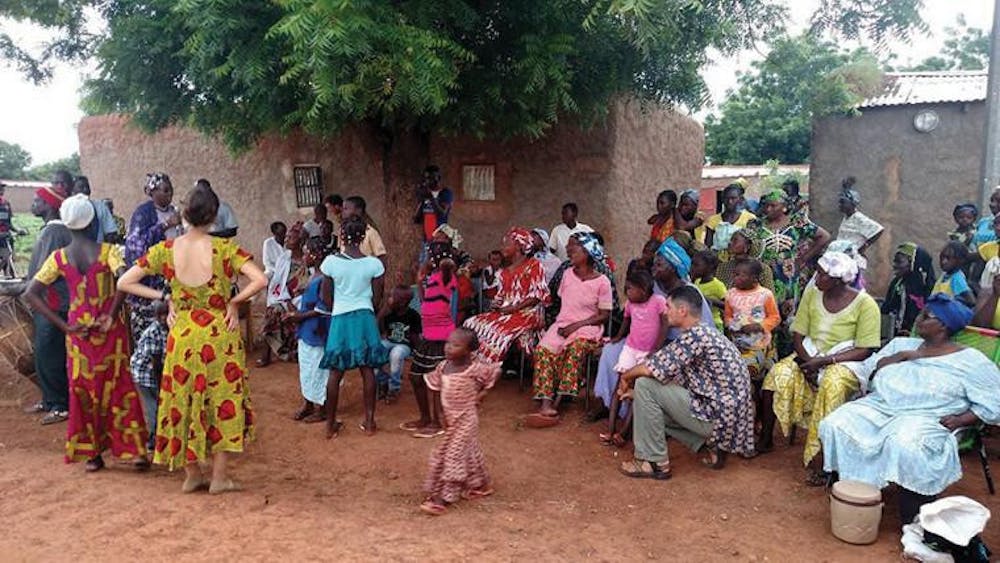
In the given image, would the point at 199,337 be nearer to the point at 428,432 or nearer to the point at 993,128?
the point at 428,432

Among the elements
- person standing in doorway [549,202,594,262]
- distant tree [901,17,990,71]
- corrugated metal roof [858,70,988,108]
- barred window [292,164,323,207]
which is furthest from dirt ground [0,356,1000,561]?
distant tree [901,17,990,71]

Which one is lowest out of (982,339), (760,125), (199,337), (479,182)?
(982,339)

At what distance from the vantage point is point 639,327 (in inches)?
220

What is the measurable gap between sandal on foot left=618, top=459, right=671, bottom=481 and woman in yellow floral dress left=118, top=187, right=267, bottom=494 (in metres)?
2.54

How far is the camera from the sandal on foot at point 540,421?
6023 millimetres

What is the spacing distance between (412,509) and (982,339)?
3849 millimetres

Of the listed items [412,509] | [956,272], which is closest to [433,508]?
[412,509]

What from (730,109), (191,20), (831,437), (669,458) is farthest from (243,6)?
(730,109)

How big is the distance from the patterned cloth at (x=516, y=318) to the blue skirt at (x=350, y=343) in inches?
41.6

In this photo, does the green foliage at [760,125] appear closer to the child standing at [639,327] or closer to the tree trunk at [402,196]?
the tree trunk at [402,196]

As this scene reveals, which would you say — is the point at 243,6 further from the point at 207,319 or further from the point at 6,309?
the point at 6,309

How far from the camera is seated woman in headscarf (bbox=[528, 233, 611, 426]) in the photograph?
610cm

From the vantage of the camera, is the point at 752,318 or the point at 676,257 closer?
the point at 752,318

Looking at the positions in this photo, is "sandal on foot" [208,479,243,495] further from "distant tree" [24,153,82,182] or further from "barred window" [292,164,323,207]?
"distant tree" [24,153,82,182]
